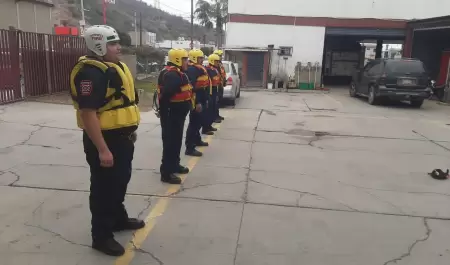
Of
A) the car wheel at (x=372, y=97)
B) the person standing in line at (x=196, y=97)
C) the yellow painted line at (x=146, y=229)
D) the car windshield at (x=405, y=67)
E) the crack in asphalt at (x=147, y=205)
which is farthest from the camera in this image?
the car wheel at (x=372, y=97)

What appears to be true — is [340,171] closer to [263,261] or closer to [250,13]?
[263,261]

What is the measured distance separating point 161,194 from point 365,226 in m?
2.40

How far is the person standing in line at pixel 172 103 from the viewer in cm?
529

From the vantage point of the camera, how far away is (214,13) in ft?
184

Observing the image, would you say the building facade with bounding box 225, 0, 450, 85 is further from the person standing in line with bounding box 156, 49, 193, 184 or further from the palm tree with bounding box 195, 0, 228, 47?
the palm tree with bounding box 195, 0, 228, 47

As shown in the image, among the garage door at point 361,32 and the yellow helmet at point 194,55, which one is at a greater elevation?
the garage door at point 361,32

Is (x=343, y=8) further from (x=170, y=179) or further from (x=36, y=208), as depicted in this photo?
A: (x=36, y=208)

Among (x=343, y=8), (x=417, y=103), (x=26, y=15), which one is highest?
(x=343, y=8)

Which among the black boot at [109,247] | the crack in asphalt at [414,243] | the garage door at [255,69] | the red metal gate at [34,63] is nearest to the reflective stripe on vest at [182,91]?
the black boot at [109,247]

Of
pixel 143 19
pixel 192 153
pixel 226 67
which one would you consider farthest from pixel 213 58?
pixel 143 19

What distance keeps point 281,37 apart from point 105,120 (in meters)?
21.4

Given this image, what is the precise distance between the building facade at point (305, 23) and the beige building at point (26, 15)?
1555cm

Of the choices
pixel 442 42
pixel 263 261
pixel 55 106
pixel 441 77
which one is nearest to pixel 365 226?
pixel 263 261

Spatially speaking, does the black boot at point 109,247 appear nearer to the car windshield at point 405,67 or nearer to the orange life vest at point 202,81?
the orange life vest at point 202,81
